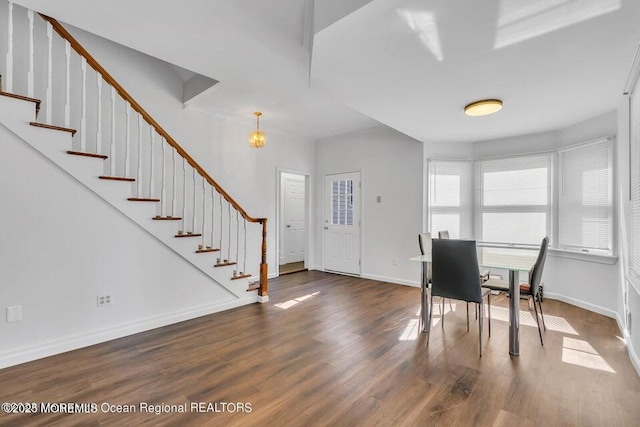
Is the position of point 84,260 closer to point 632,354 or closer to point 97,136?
point 97,136

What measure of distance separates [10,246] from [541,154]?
237 inches

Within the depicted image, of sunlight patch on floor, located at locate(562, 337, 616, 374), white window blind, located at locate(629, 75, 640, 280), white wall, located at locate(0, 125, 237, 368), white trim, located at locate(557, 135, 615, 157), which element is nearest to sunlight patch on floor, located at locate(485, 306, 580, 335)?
sunlight patch on floor, located at locate(562, 337, 616, 374)

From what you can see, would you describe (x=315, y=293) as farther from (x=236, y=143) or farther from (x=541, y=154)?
(x=541, y=154)

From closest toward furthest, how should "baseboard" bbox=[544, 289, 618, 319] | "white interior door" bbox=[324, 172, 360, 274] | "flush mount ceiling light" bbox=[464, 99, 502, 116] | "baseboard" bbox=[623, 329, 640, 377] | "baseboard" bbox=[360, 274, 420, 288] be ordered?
1. "baseboard" bbox=[623, 329, 640, 377]
2. "flush mount ceiling light" bbox=[464, 99, 502, 116]
3. "baseboard" bbox=[544, 289, 618, 319]
4. "baseboard" bbox=[360, 274, 420, 288]
5. "white interior door" bbox=[324, 172, 360, 274]

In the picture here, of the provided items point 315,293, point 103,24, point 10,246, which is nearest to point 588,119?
point 315,293

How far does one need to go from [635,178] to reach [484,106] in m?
1.38

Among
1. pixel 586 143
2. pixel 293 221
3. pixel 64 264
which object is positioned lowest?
pixel 64 264

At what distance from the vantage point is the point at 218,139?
15.4 feet

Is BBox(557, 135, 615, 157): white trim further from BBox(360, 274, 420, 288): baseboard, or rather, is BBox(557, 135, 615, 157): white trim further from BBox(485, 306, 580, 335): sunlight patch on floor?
BBox(360, 274, 420, 288): baseboard

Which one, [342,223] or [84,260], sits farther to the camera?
[342,223]

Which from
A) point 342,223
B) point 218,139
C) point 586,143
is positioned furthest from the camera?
point 342,223

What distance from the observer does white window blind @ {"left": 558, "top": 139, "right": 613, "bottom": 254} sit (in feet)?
11.5

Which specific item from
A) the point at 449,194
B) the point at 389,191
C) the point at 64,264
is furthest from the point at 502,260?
the point at 64,264

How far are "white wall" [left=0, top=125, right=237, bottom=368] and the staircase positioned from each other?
0.13 metres
